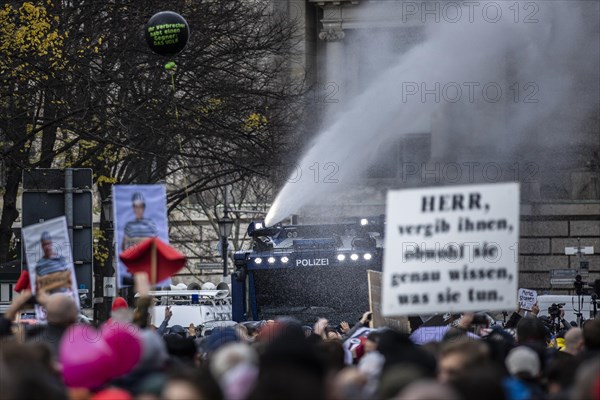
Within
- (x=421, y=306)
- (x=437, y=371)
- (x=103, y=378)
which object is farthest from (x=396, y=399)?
(x=421, y=306)

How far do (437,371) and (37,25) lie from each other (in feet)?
45.5

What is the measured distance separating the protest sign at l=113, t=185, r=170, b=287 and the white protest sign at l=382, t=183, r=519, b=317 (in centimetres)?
324

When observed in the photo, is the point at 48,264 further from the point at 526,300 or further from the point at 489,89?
the point at 489,89

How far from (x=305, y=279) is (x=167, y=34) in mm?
5272

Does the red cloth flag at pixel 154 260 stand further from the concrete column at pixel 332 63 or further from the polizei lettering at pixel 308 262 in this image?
the concrete column at pixel 332 63

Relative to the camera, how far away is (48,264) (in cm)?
1439

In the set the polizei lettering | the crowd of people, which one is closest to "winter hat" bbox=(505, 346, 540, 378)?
the crowd of people

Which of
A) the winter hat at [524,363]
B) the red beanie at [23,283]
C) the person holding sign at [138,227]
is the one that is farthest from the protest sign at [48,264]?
the winter hat at [524,363]

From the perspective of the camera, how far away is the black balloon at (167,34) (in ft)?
61.8

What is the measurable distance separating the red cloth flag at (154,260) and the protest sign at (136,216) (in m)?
0.60

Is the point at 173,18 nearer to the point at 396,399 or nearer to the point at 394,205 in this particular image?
the point at 394,205

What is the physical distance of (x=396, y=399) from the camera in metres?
7.89

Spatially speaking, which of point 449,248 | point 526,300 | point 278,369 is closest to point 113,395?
point 278,369

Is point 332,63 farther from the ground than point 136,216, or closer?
farther from the ground
